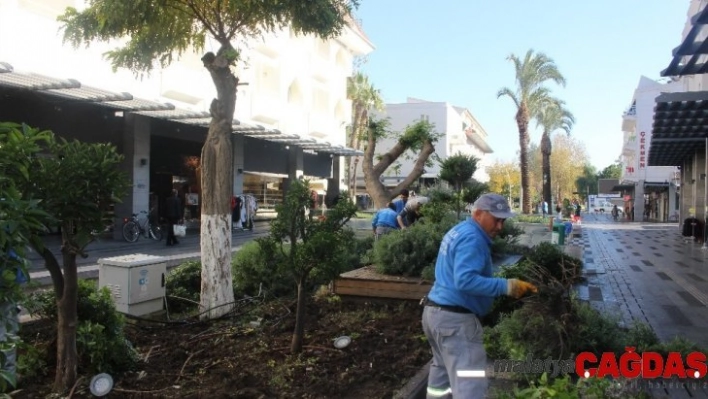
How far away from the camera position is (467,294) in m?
3.26

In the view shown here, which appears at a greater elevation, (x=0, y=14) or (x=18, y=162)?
(x=0, y=14)

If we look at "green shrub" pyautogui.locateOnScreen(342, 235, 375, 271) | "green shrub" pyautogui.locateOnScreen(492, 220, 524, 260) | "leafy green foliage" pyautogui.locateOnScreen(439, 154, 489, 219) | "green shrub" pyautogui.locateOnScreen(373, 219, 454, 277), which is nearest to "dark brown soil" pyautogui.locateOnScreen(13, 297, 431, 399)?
"green shrub" pyautogui.locateOnScreen(373, 219, 454, 277)

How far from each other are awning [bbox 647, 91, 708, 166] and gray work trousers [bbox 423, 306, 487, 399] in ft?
37.7

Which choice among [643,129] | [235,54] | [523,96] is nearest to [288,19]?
[235,54]

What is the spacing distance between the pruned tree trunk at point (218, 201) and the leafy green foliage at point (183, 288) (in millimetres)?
660

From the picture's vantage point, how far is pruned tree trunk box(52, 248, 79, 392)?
4.06m

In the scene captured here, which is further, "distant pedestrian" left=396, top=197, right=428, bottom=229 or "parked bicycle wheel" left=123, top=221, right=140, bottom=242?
"parked bicycle wheel" left=123, top=221, right=140, bottom=242

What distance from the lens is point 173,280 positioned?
8180mm

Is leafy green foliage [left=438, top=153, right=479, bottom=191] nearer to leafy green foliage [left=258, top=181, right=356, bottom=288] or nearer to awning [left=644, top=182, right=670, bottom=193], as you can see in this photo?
leafy green foliage [left=258, top=181, right=356, bottom=288]

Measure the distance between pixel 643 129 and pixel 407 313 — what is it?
3856 cm

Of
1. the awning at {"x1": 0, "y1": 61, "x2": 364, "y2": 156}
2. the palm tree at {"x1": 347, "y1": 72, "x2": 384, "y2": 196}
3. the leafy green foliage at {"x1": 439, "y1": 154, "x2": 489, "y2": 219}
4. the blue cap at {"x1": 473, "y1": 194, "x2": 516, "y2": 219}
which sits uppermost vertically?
the palm tree at {"x1": 347, "y1": 72, "x2": 384, "y2": 196}

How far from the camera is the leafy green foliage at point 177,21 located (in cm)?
708

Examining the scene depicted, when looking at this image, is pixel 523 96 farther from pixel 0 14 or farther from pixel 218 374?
pixel 218 374

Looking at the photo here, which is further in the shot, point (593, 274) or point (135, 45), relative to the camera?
point (593, 274)
